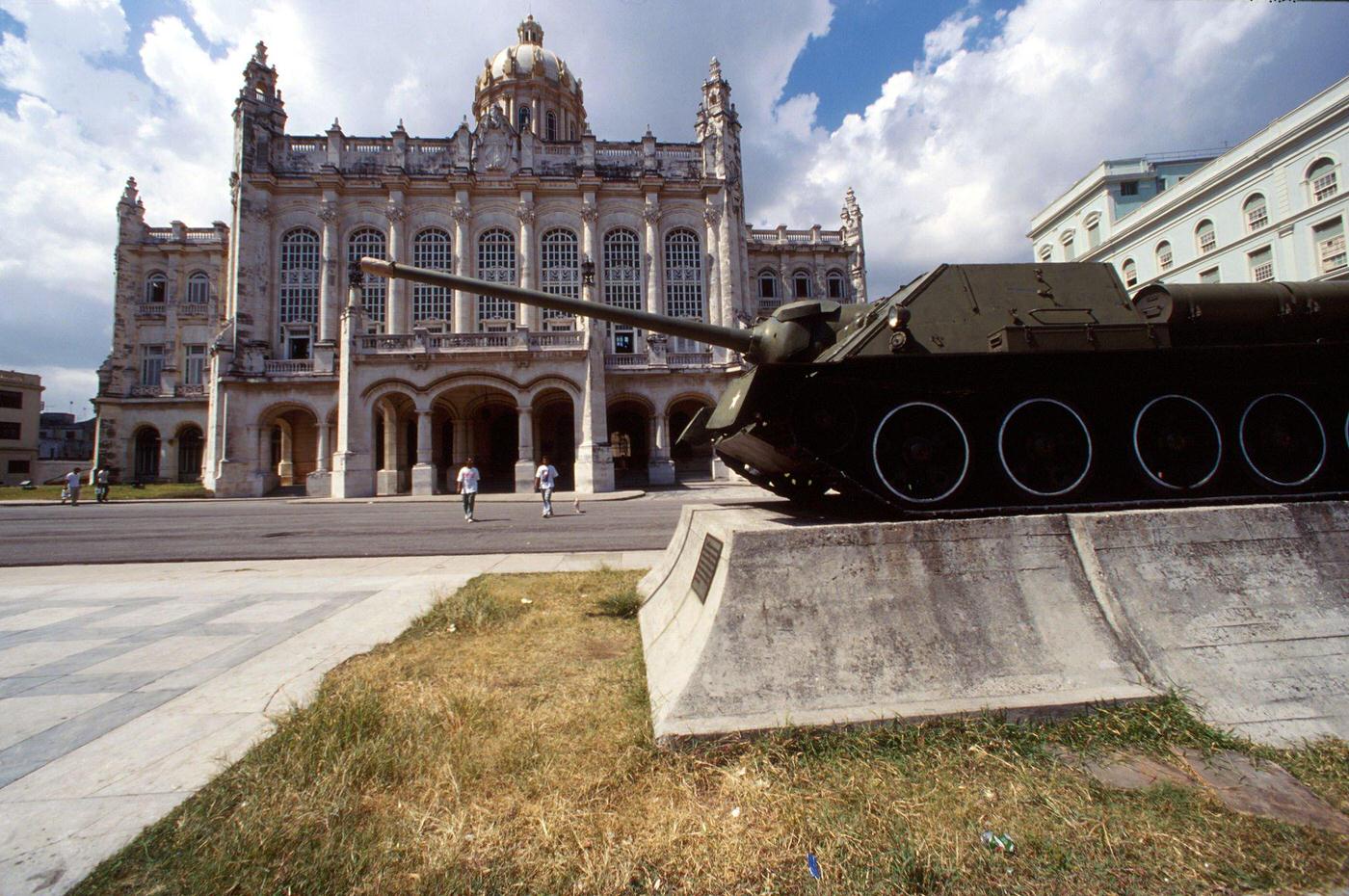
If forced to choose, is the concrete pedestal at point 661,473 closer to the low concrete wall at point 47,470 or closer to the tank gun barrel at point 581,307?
the tank gun barrel at point 581,307

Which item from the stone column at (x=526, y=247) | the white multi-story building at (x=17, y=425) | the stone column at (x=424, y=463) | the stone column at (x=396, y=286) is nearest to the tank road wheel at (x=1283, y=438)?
the stone column at (x=424, y=463)

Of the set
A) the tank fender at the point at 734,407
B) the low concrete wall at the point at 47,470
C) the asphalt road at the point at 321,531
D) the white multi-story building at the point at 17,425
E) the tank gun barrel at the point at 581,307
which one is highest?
the white multi-story building at the point at 17,425

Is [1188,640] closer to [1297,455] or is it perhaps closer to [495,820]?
[1297,455]

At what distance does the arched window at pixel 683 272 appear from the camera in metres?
34.5

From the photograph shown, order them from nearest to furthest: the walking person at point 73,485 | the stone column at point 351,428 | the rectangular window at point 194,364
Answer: the walking person at point 73,485
the stone column at point 351,428
the rectangular window at point 194,364

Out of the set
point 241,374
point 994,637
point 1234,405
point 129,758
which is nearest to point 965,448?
point 994,637

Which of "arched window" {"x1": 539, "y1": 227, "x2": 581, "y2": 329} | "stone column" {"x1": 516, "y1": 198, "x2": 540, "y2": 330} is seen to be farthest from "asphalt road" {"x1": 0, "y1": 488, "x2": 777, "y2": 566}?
"arched window" {"x1": 539, "y1": 227, "x2": 581, "y2": 329}

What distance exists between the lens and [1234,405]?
457cm

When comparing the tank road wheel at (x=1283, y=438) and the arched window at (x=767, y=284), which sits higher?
the arched window at (x=767, y=284)

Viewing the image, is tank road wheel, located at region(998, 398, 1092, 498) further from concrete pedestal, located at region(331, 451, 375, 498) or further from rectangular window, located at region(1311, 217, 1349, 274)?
rectangular window, located at region(1311, 217, 1349, 274)

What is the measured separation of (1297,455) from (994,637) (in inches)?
144

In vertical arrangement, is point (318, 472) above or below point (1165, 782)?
above

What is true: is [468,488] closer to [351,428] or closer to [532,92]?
[351,428]

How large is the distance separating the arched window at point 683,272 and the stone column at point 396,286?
14.8 metres
